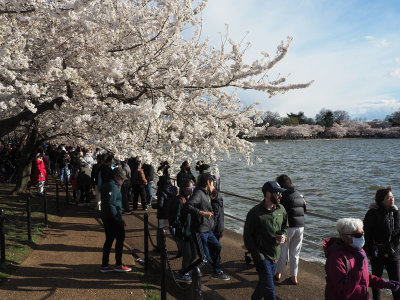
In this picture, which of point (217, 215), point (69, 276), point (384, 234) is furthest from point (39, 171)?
point (384, 234)

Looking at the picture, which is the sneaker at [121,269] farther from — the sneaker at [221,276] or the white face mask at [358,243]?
the white face mask at [358,243]

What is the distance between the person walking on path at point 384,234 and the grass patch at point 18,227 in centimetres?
569

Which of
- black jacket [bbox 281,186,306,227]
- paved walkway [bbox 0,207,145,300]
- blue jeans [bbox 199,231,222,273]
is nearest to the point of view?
paved walkway [bbox 0,207,145,300]

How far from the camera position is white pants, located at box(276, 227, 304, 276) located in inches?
216

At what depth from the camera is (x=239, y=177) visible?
2797 centimetres

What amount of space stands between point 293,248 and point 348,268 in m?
2.60

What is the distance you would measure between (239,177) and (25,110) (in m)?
23.2

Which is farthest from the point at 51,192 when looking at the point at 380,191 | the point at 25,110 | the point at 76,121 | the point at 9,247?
the point at 380,191

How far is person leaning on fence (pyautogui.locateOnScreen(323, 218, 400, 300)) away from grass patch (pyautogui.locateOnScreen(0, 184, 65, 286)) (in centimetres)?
500

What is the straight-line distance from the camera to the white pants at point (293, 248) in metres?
5.48

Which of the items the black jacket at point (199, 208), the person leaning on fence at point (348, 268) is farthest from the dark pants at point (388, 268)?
the black jacket at point (199, 208)

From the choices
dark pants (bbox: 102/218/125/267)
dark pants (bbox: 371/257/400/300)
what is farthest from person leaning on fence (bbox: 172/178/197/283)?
dark pants (bbox: 371/257/400/300)

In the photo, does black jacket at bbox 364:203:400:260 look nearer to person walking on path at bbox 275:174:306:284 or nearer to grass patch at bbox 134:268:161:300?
person walking on path at bbox 275:174:306:284

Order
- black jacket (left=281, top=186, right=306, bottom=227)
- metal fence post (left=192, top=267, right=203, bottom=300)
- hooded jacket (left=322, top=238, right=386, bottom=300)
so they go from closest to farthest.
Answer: hooded jacket (left=322, top=238, right=386, bottom=300), metal fence post (left=192, top=267, right=203, bottom=300), black jacket (left=281, top=186, right=306, bottom=227)
